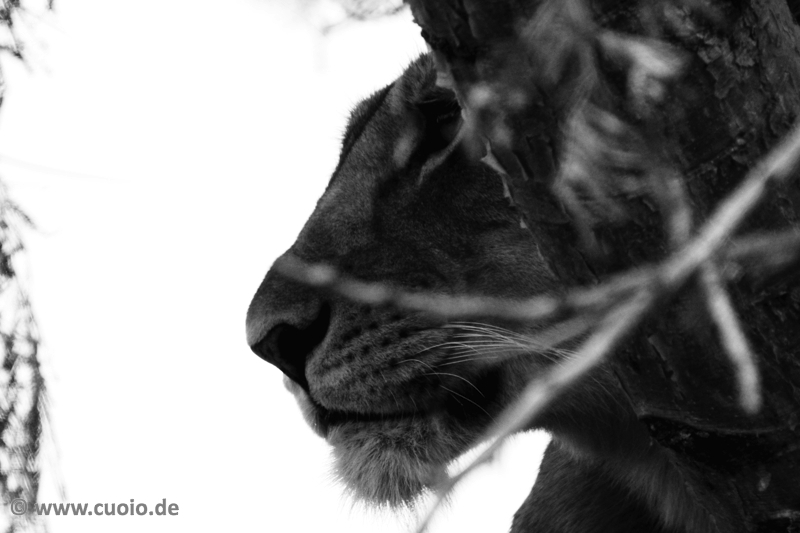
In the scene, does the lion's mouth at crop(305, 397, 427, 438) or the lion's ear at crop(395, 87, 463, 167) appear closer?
the lion's mouth at crop(305, 397, 427, 438)

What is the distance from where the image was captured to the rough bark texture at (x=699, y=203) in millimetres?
1139

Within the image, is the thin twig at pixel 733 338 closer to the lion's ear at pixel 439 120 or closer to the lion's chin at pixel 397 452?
the lion's chin at pixel 397 452

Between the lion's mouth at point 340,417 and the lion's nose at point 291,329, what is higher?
the lion's nose at point 291,329

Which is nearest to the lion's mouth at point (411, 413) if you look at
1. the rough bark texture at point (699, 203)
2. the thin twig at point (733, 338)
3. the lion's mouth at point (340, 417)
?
the lion's mouth at point (340, 417)

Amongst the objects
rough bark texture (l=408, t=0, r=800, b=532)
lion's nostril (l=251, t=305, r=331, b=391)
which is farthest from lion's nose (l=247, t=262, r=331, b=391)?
rough bark texture (l=408, t=0, r=800, b=532)

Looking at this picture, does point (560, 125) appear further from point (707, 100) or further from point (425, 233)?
point (425, 233)

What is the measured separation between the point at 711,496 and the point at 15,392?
1.47 metres

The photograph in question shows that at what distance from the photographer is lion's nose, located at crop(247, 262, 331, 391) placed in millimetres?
2678

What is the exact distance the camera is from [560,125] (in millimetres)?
1171

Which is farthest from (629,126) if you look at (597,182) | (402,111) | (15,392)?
(402,111)

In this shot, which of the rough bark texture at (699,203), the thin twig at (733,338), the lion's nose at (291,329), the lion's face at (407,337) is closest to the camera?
the rough bark texture at (699,203)

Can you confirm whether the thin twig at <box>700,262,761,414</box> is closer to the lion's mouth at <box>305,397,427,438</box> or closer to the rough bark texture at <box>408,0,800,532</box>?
the rough bark texture at <box>408,0,800,532</box>

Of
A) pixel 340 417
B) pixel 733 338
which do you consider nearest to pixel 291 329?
pixel 340 417

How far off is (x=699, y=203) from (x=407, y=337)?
1425 mm
